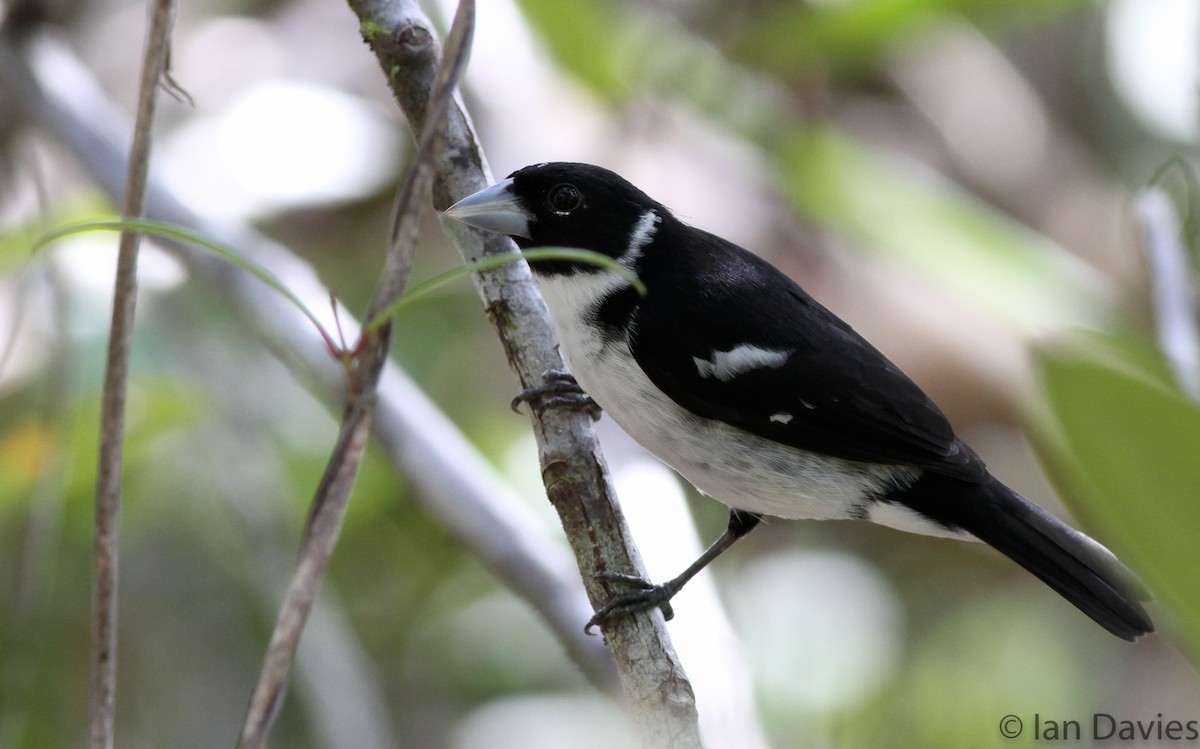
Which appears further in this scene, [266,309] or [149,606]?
[149,606]

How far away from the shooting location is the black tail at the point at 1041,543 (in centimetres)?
227

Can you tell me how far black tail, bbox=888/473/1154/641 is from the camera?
89.5 inches

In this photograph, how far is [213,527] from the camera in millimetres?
3574

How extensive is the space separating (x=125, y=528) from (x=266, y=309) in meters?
0.97

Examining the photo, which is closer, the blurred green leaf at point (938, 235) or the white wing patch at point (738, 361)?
the white wing patch at point (738, 361)

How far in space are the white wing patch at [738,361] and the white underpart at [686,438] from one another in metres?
0.10

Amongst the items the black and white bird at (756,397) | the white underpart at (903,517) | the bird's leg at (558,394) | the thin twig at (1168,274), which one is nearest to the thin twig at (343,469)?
the bird's leg at (558,394)

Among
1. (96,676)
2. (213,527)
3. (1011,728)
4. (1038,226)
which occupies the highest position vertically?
(1038,226)

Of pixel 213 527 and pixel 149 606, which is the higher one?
pixel 213 527

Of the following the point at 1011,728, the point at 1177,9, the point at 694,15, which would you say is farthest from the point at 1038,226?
the point at 1011,728

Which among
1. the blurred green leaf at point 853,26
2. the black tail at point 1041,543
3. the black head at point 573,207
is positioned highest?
the blurred green leaf at point 853,26

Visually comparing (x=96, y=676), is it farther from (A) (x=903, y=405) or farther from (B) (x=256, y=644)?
(B) (x=256, y=644)

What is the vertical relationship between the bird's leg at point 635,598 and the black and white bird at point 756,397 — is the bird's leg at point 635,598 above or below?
below

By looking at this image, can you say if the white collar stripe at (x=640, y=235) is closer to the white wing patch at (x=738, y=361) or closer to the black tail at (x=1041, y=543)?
the white wing patch at (x=738, y=361)
